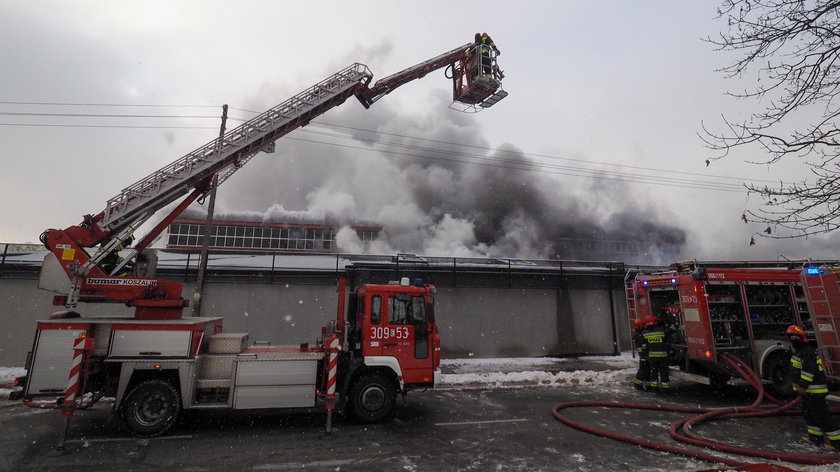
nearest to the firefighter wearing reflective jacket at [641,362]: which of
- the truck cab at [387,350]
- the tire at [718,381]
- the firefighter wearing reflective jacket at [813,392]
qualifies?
the tire at [718,381]

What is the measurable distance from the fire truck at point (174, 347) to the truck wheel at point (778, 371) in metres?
7.83

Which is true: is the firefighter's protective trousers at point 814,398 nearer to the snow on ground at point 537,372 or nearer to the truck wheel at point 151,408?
the snow on ground at point 537,372

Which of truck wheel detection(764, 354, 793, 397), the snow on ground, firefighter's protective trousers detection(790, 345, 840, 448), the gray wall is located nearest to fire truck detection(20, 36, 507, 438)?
the snow on ground

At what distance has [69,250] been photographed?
22.0 feet

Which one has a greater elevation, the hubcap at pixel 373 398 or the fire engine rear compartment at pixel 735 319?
the fire engine rear compartment at pixel 735 319

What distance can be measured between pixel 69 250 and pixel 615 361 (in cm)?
1518

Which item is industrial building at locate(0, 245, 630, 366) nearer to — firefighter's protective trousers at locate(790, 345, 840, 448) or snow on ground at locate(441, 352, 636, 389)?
snow on ground at locate(441, 352, 636, 389)

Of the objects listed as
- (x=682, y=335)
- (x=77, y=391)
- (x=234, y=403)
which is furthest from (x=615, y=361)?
(x=77, y=391)

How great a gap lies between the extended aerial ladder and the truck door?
151 inches

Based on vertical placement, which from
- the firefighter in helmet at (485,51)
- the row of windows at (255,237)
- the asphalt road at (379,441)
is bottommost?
the asphalt road at (379,441)

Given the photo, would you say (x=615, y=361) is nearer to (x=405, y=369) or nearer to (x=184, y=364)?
(x=405, y=369)

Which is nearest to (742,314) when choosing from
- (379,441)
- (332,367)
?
(379,441)

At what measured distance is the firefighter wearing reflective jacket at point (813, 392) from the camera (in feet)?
18.2

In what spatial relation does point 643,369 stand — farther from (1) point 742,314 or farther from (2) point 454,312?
(2) point 454,312
